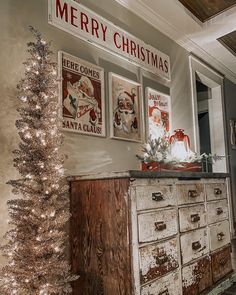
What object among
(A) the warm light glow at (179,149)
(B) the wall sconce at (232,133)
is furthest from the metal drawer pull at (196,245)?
(B) the wall sconce at (232,133)

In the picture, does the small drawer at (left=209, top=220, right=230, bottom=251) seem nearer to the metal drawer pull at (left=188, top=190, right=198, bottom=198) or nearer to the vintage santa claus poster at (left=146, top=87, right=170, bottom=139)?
the metal drawer pull at (left=188, top=190, right=198, bottom=198)

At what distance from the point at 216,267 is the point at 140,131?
149cm

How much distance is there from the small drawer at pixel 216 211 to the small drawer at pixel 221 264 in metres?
0.29

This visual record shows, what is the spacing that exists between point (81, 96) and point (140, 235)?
1301mm

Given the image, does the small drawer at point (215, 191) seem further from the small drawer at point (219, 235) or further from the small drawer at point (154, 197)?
the small drawer at point (154, 197)

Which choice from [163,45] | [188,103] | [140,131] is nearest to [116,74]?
[140,131]

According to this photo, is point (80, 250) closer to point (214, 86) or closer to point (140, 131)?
point (140, 131)

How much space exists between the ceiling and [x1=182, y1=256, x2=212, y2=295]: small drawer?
265 centimetres

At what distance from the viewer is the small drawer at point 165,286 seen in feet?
5.64

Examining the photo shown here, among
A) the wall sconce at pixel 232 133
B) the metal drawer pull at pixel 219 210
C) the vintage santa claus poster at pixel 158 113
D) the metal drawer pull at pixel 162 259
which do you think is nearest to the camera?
the metal drawer pull at pixel 162 259

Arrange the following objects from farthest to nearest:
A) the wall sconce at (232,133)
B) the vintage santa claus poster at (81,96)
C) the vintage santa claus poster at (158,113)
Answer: the wall sconce at (232,133) < the vintage santa claus poster at (158,113) < the vintage santa claus poster at (81,96)

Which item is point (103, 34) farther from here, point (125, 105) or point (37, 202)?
point (37, 202)

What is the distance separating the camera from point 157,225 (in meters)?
1.87

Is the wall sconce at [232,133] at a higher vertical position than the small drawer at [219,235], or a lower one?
higher
